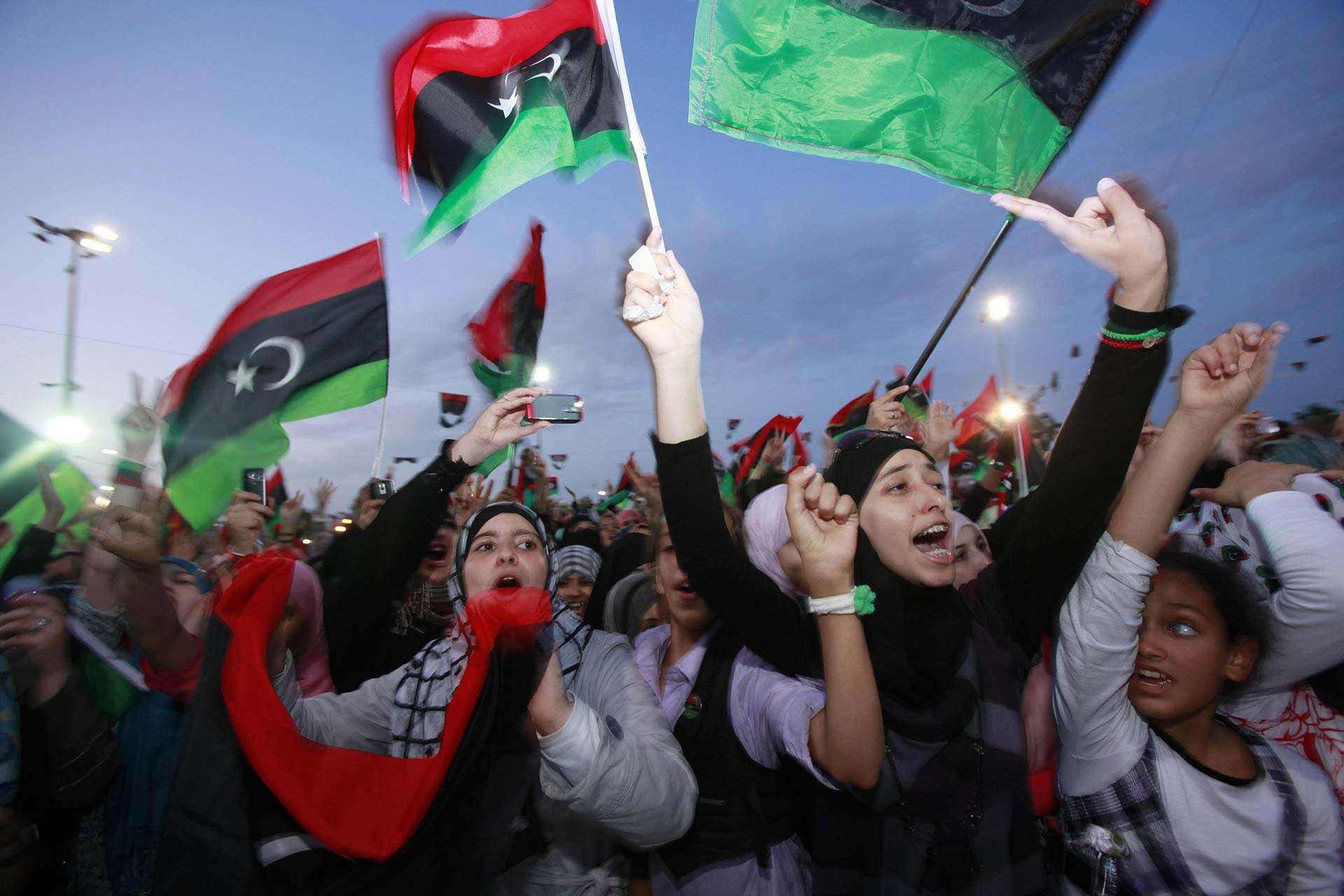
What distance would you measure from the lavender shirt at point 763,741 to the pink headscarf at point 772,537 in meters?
0.27

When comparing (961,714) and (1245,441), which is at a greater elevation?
(1245,441)

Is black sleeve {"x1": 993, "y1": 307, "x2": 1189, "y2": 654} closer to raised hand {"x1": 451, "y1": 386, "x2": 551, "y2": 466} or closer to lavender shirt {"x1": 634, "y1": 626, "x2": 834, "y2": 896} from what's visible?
lavender shirt {"x1": 634, "y1": 626, "x2": 834, "y2": 896}

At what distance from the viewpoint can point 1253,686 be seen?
2.00 metres

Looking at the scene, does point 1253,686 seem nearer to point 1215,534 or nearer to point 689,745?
point 1215,534

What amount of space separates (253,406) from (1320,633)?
427 cm

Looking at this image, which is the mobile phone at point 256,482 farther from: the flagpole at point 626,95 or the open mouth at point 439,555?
the flagpole at point 626,95

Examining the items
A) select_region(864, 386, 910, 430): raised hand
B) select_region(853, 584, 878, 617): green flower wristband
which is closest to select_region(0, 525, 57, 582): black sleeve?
select_region(853, 584, 878, 617): green flower wristband

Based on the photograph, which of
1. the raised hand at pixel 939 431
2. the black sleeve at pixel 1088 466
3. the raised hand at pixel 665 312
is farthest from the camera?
the raised hand at pixel 939 431

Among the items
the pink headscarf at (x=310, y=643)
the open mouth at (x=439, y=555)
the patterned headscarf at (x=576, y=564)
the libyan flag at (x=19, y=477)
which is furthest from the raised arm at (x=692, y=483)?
Answer: the libyan flag at (x=19, y=477)

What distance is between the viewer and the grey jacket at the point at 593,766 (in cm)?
159

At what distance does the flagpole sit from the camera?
2188 millimetres

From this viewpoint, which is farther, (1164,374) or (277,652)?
(277,652)

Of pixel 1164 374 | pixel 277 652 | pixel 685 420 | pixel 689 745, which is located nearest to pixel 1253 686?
pixel 1164 374

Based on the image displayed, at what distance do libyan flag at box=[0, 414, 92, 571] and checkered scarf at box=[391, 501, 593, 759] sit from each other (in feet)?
7.71
